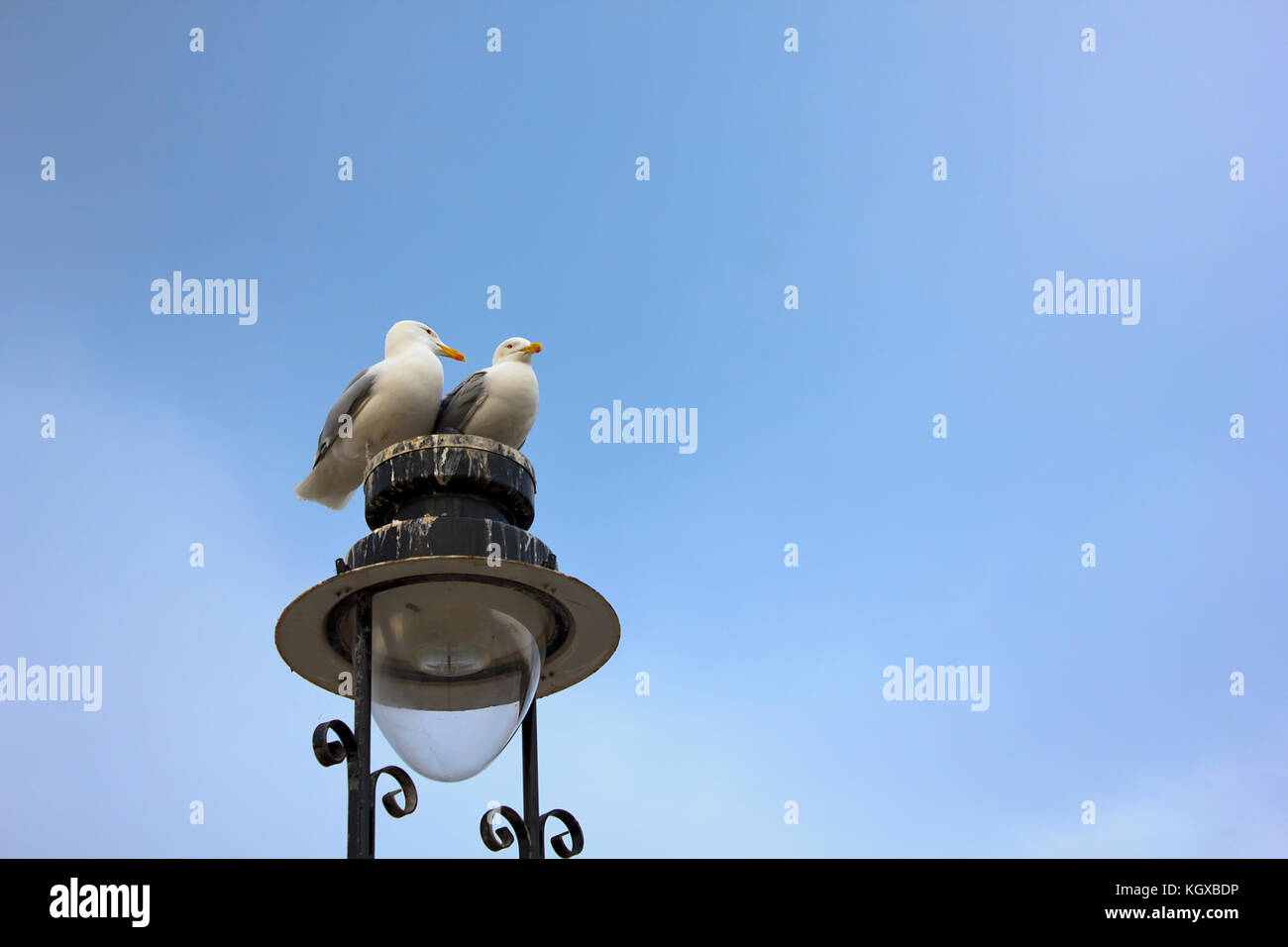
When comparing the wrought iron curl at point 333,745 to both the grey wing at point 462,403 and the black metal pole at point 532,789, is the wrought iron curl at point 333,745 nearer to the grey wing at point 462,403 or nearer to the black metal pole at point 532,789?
the black metal pole at point 532,789

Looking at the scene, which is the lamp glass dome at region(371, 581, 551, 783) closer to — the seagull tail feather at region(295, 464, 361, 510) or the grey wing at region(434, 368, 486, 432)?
the grey wing at region(434, 368, 486, 432)

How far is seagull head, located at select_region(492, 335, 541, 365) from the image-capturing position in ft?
19.9

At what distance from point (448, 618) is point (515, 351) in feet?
5.32

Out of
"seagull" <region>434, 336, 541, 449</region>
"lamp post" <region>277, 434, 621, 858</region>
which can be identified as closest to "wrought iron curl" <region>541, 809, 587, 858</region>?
"lamp post" <region>277, 434, 621, 858</region>

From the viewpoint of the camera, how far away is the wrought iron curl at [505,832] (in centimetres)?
481

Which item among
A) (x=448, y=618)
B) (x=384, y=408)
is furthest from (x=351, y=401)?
(x=448, y=618)

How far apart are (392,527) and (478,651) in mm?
613

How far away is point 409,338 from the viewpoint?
6.23 metres

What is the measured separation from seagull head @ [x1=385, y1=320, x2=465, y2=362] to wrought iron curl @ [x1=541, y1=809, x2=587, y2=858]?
94.2 inches

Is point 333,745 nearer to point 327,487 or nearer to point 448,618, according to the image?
point 448,618

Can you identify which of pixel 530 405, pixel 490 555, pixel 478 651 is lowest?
pixel 478 651
